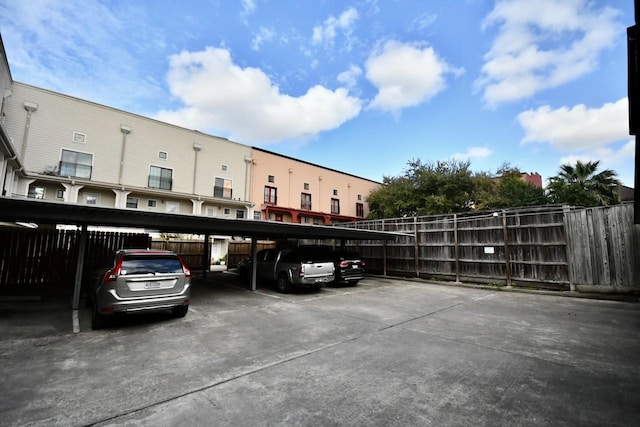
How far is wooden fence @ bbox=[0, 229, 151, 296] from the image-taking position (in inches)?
383

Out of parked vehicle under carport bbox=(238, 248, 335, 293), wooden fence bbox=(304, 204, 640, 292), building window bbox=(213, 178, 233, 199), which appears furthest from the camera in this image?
building window bbox=(213, 178, 233, 199)

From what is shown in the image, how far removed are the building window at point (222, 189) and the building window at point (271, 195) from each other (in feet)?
12.1

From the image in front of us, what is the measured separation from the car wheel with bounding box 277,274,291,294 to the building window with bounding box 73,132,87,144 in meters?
19.7

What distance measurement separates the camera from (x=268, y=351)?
4.51m

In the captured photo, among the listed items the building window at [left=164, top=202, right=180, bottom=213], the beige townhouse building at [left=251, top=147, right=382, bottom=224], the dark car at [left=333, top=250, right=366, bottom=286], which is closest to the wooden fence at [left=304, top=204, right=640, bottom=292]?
the dark car at [left=333, top=250, right=366, bottom=286]

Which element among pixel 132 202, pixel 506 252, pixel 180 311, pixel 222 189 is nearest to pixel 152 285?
pixel 180 311

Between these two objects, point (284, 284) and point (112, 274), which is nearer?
point (112, 274)

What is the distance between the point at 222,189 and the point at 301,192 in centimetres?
884

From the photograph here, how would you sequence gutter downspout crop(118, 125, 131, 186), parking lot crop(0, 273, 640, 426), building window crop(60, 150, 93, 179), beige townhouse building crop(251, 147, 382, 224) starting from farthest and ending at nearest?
beige townhouse building crop(251, 147, 382, 224)
gutter downspout crop(118, 125, 131, 186)
building window crop(60, 150, 93, 179)
parking lot crop(0, 273, 640, 426)

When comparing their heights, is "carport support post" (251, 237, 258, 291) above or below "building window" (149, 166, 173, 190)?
below

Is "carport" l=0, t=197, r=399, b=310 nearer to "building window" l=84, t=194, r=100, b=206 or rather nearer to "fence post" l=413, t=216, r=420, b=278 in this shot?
"fence post" l=413, t=216, r=420, b=278

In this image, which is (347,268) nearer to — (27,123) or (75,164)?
(75,164)

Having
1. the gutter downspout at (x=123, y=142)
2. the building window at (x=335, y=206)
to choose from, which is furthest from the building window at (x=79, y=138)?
the building window at (x=335, y=206)

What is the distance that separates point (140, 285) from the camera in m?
5.66
